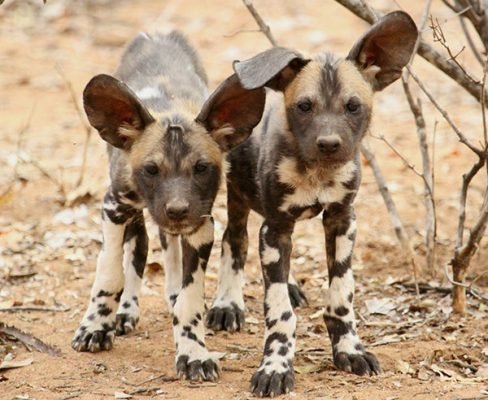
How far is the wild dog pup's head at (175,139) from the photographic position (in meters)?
5.93

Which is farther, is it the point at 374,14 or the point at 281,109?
the point at 374,14

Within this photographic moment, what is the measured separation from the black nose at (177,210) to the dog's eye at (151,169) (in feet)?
0.91

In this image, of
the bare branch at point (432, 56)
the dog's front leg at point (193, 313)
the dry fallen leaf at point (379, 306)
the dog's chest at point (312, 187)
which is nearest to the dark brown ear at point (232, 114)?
the dog's chest at point (312, 187)

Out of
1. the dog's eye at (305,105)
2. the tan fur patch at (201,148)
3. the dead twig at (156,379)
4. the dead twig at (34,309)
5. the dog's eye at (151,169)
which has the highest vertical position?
the dog's eye at (305,105)

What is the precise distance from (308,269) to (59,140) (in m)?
4.39

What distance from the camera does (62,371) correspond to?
619cm

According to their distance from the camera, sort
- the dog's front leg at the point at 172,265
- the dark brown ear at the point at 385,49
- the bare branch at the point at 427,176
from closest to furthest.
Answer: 1. the dark brown ear at the point at 385,49
2. the dog's front leg at the point at 172,265
3. the bare branch at the point at 427,176

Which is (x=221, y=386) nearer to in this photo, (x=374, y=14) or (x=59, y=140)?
(x=374, y=14)

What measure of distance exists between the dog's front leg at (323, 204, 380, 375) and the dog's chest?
100 mm

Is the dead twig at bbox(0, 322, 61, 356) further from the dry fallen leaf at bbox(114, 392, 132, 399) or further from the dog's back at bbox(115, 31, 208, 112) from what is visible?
the dog's back at bbox(115, 31, 208, 112)

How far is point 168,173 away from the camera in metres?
5.97

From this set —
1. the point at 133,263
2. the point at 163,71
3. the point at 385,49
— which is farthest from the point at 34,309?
the point at 385,49

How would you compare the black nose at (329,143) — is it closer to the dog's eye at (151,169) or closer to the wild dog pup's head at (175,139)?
the wild dog pup's head at (175,139)

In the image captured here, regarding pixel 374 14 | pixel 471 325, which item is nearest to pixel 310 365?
pixel 471 325
